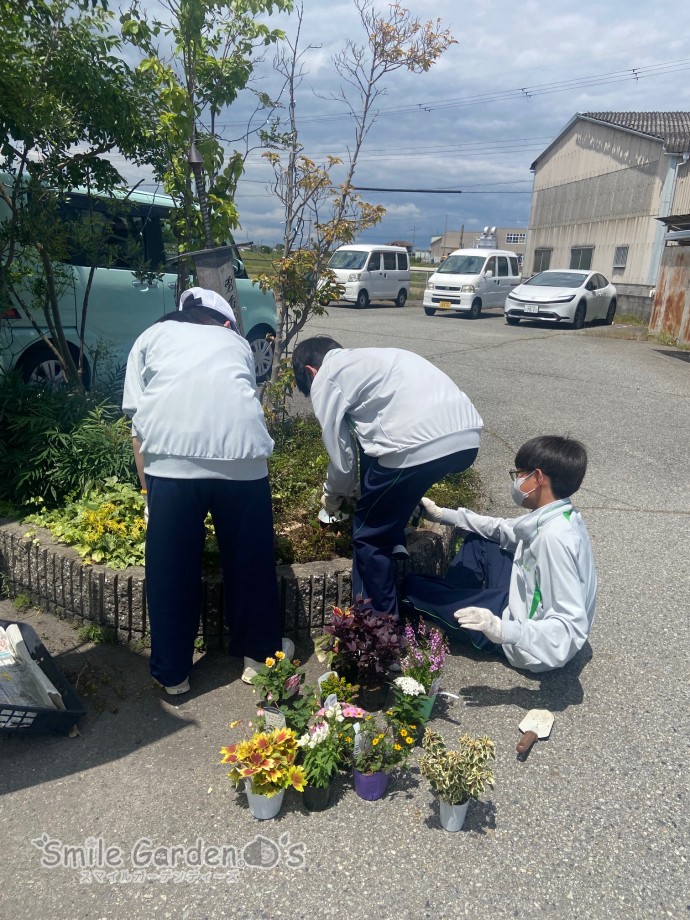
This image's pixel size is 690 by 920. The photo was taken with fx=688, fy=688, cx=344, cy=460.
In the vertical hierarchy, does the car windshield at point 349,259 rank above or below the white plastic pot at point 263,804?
above

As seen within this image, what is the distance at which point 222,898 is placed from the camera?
2.05m

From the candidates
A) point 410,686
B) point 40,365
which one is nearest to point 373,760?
point 410,686

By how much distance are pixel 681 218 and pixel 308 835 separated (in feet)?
40.8

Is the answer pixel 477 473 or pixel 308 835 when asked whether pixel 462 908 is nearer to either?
pixel 308 835

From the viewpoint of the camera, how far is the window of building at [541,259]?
2919 cm

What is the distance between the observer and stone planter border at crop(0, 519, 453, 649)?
3.21 m

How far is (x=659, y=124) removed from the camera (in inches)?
941

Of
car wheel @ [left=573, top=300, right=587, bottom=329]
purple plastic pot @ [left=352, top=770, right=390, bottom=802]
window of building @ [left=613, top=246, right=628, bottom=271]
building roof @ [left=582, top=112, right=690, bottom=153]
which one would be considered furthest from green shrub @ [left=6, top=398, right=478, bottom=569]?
window of building @ [left=613, top=246, right=628, bottom=271]

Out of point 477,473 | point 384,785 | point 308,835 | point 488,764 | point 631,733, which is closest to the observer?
point 308,835

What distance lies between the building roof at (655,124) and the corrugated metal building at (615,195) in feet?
0.10

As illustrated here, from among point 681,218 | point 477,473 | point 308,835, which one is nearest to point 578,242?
point 681,218

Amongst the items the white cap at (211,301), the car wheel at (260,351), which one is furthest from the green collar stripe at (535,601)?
the car wheel at (260,351)

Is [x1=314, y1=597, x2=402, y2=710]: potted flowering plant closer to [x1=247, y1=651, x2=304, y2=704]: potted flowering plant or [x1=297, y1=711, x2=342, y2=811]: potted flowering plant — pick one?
[x1=247, y1=651, x2=304, y2=704]: potted flowering plant

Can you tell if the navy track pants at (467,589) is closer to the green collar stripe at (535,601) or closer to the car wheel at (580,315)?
the green collar stripe at (535,601)
